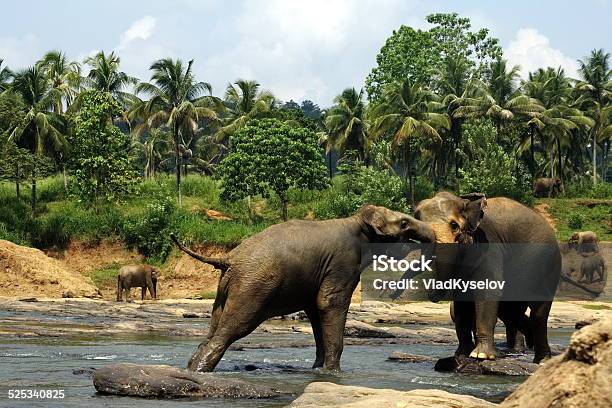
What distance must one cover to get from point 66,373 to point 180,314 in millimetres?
18213

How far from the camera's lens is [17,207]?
5891 cm

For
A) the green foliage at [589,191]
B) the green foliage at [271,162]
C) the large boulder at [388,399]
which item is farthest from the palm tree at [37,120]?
the large boulder at [388,399]

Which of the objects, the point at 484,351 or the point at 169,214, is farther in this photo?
the point at 169,214

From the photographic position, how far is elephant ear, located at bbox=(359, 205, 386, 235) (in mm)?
14805

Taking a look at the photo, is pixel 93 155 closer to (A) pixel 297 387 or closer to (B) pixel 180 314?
(B) pixel 180 314

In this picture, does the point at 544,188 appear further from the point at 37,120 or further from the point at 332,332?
the point at 332,332

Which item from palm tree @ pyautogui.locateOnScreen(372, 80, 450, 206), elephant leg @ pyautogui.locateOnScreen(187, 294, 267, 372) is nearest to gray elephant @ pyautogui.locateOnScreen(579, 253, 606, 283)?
palm tree @ pyautogui.locateOnScreen(372, 80, 450, 206)

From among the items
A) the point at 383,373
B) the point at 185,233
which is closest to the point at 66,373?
the point at 383,373

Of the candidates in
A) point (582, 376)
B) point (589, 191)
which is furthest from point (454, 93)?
point (582, 376)

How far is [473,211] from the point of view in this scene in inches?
558

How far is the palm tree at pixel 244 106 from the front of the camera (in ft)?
227

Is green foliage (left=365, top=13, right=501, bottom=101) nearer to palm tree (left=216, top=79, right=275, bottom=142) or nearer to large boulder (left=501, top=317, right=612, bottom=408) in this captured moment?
palm tree (left=216, top=79, right=275, bottom=142)

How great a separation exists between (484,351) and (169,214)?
40.7 meters

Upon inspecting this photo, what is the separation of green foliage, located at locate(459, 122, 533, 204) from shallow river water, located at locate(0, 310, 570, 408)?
38.5 m
